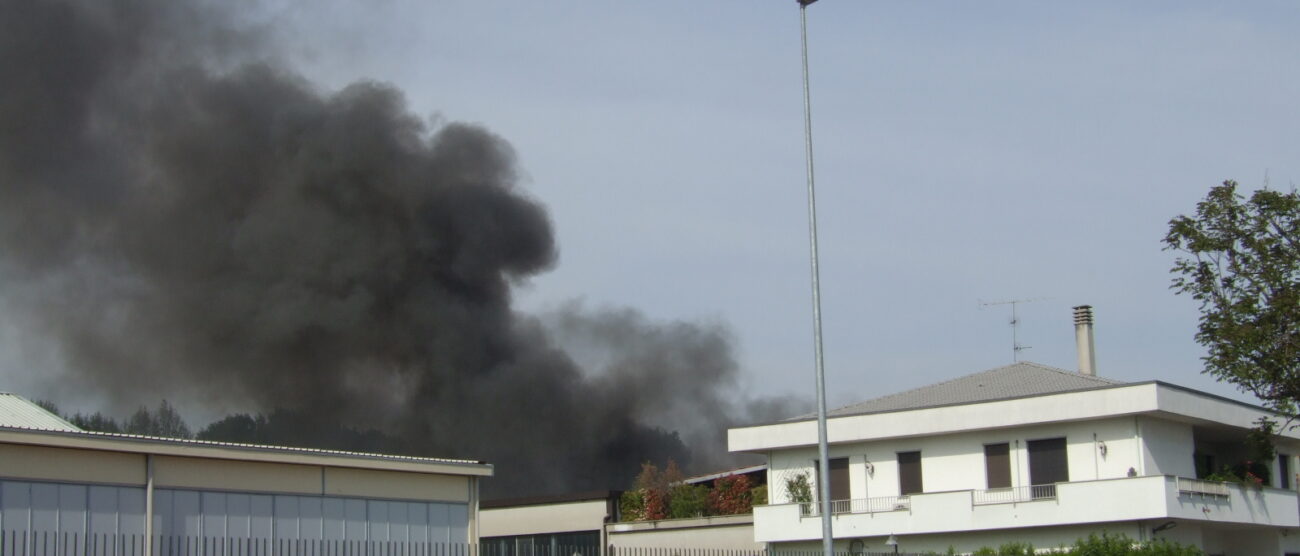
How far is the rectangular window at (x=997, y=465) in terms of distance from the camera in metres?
37.7

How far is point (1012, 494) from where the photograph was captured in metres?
37.0

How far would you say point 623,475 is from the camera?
268 feet

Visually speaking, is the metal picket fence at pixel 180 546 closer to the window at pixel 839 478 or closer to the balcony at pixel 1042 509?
the balcony at pixel 1042 509

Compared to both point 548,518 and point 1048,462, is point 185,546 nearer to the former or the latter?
point 1048,462

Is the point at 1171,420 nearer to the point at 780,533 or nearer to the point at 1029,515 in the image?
the point at 1029,515

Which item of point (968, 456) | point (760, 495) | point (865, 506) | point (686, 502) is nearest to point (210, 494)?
point (865, 506)

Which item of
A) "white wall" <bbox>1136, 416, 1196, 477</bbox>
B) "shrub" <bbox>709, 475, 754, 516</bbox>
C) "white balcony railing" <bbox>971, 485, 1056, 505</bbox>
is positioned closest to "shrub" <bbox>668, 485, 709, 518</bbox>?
"shrub" <bbox>709, 475, 754, 516</bbox>

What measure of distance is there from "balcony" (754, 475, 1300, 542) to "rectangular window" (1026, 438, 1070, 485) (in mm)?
A: 412

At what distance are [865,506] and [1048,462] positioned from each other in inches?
189

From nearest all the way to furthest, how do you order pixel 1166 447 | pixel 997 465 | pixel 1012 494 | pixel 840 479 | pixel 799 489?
pixel 1012 494 → pixel 1166 447 → pixel 997 465 → pixel 840 479 → pixel 799 489

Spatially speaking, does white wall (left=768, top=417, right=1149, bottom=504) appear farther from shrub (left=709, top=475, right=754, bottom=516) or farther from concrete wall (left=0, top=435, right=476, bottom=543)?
concrete wall (left=0, top=435, right=476, bottom=543)

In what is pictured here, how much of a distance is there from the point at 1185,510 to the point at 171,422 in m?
55.1

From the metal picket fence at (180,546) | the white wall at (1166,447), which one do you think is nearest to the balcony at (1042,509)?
the white wall at (1166,447)

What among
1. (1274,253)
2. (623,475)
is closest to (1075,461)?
(1274,253)
